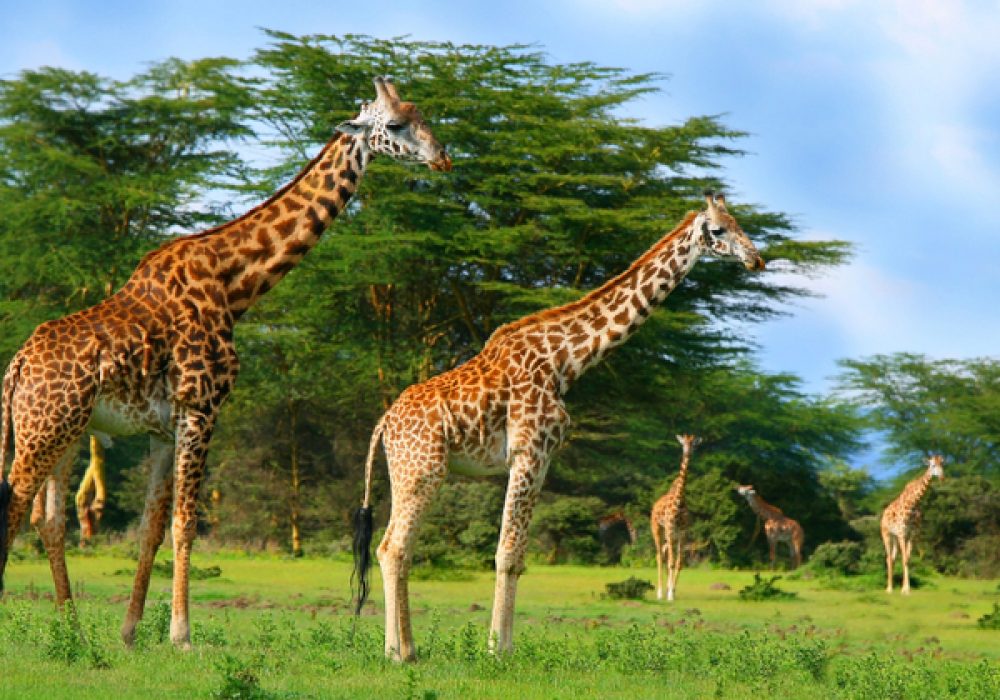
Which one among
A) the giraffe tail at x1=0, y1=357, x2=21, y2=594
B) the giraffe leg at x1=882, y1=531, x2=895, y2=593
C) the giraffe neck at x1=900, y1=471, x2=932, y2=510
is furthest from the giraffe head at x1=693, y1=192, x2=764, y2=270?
the giraffe neck at x1=900, y1=471, x2=932, y2=510

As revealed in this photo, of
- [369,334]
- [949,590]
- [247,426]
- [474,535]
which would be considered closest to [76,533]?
[247,426]

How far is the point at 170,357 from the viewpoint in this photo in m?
9.77

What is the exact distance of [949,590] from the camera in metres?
25.2

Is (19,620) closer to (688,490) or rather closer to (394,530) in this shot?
(394,530)

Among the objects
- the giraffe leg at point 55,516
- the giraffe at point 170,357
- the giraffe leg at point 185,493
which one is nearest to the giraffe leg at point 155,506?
the giraffe at point 170,357

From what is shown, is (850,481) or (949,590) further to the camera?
(850,481)

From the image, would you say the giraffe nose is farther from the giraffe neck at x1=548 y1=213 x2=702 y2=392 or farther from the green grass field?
the green grass field

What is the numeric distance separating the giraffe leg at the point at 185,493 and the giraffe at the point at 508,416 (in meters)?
1.31

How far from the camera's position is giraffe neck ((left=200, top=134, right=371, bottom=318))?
410 inches

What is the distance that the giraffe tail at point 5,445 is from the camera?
9.09 meters

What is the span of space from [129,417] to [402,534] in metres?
2.10

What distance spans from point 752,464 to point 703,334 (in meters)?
10.9

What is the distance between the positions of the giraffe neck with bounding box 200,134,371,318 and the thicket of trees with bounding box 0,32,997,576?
15.6m

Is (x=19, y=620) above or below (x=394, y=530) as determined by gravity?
below
